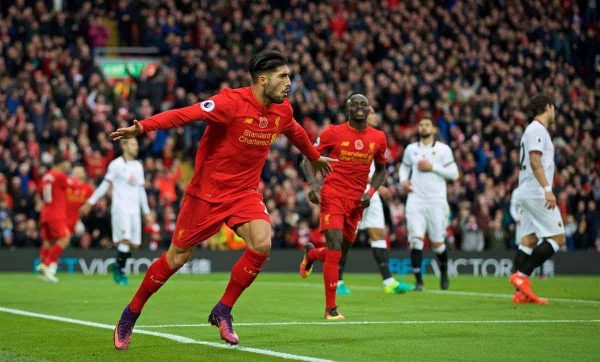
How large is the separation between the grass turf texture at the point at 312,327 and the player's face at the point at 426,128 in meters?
2.45

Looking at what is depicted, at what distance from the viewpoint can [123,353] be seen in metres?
8.95

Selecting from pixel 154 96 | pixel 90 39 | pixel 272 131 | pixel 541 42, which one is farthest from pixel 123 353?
pixel 541 42

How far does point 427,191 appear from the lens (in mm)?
18328

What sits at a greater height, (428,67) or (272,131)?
(428,67)

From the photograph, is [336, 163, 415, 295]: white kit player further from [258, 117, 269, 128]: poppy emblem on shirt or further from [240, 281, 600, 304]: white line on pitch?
A: [258, 117, 269, 128]: poppy emblem on shirt

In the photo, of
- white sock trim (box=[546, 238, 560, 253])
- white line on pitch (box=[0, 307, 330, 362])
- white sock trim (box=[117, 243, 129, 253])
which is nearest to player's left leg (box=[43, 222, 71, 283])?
white sock trim (box=[117, 243, 129, 253])

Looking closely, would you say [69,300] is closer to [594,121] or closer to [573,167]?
[573,167]

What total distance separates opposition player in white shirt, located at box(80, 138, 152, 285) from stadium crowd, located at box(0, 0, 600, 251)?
4.64 meters

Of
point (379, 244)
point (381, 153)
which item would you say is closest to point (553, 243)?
point (381, 153)

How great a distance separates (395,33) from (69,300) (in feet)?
Result: 68.0

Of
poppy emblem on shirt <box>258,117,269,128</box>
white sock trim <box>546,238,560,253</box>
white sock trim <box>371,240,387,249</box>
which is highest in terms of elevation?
poppy emblem on shirt <box>258,117,269,128</box>

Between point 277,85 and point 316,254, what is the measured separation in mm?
5889

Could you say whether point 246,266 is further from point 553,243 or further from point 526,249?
point 526,249

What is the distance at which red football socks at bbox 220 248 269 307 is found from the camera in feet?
31.6
